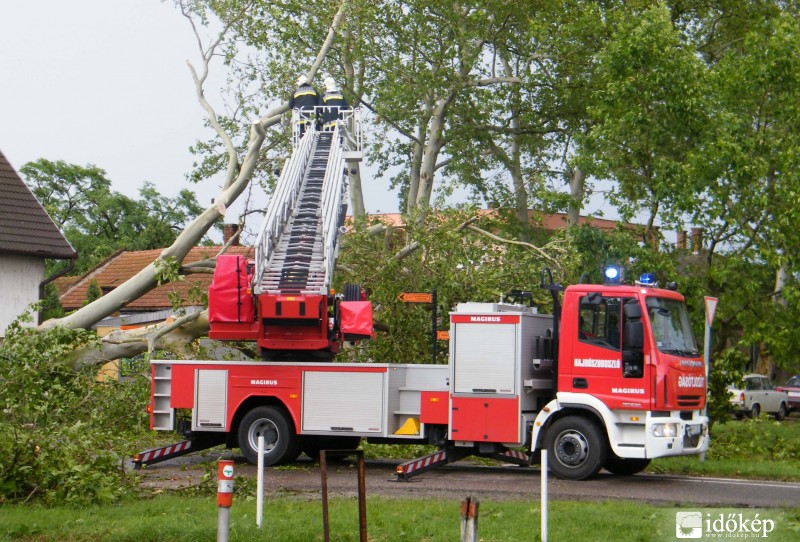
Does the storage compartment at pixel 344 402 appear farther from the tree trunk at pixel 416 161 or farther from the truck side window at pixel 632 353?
the tree trunk at pixel 416 161

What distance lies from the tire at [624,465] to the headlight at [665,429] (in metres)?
1.23

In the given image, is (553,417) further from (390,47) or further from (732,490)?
(390,47)

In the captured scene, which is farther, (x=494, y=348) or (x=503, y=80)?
(x=503, y=80)

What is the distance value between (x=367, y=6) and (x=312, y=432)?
556 inches

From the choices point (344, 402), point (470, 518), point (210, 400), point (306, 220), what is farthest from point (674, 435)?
point (470, 518)

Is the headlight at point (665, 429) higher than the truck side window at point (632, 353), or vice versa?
the truck side window at point (632, 353)

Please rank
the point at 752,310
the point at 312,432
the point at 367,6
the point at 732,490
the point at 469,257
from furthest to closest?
the point at 367,6
the point at 752,310
the point at 469,257
the point at 312,432
the point at 732,490

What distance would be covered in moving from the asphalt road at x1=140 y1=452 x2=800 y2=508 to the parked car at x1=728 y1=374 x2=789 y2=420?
58.6 feet

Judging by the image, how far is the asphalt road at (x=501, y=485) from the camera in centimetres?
1221

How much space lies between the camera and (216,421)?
15.4 m

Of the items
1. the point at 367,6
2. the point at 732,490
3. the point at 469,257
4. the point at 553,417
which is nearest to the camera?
the point at 732,490

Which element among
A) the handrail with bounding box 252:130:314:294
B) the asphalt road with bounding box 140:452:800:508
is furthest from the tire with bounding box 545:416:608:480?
the handrail with bounding box 252:130:314:294

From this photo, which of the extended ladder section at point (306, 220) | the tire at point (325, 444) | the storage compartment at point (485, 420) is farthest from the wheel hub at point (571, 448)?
the extended ladder section at point (306, 220)

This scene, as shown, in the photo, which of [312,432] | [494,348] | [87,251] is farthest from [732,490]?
[87,251]
